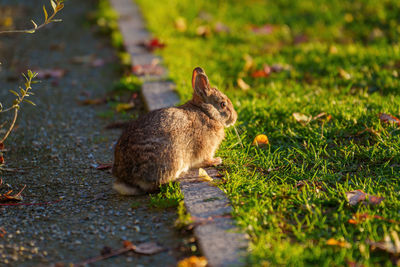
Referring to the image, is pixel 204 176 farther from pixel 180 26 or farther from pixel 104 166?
pixel 180 26

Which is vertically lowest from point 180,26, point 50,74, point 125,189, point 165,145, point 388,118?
point 125,189

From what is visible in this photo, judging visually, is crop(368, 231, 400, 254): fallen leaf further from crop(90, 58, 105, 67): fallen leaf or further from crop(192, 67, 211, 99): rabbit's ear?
crop(90, 58, 105, 67): fallen leaf

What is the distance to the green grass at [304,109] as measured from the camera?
329 cm

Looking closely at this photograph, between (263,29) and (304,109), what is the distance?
3.47 metres

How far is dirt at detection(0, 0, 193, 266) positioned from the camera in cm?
335

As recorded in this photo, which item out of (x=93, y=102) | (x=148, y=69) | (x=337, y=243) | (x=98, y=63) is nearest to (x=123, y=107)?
(x=93, y=102)

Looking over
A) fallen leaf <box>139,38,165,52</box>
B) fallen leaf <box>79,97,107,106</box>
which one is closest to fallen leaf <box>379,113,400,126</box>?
fallen leaf <box>79,97,107,106</box>

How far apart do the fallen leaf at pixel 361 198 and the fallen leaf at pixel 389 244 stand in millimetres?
452

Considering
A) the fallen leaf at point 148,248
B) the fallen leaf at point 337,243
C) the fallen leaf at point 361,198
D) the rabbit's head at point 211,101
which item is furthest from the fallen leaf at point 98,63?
the fallen leaf at point 337,243

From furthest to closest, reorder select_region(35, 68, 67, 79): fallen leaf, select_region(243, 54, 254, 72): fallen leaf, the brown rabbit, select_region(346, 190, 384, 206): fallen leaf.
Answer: select_region(35, 68, 67, 79): fallen leaf
select_region(243, 54, 254, 72): fallen leaf
the brown rabbit
select_region(346, 190, 384, 206): fallen leaf

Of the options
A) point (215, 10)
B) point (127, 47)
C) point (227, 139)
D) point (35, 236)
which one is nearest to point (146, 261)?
point (35, 236)

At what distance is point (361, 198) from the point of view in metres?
3.59

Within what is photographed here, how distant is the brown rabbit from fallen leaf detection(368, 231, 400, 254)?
162 cm

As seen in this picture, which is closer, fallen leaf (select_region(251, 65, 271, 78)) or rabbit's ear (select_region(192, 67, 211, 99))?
rabbit's ear (select_region(192, 67, 211, 99))
